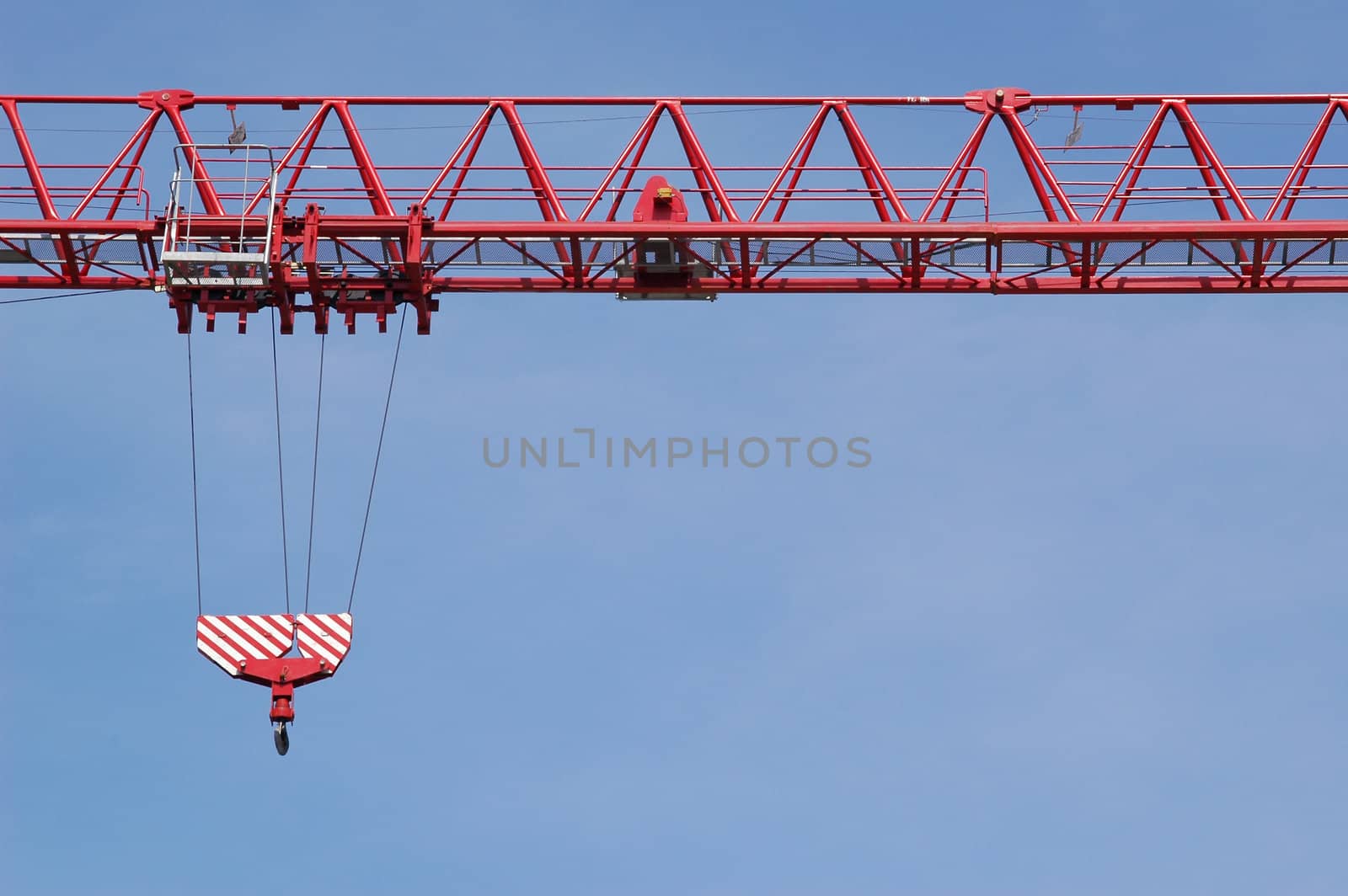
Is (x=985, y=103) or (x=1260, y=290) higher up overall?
(x=985, y=103)

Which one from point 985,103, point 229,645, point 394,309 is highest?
point 985,103

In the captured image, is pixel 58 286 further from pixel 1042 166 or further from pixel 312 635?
pixel 1042 166

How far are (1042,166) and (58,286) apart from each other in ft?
44.1

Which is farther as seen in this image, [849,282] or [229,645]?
[849,282]

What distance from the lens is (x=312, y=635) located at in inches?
1511

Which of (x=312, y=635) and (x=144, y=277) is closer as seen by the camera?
(x=312, y=635)

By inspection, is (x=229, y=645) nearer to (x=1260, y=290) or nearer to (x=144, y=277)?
(x=144, y=277)

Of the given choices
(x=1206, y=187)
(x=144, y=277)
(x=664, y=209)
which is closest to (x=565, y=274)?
(x=664, y=209)

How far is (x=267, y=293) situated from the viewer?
1603 inches

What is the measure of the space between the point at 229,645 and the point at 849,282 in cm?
979

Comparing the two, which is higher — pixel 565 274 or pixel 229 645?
pixel 565 274

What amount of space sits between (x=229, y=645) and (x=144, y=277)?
237 inches

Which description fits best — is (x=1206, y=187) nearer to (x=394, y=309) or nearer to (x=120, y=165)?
(x=394, y=309)

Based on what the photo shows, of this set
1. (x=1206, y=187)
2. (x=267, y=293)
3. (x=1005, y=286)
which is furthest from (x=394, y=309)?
(x=1206, y=187)
